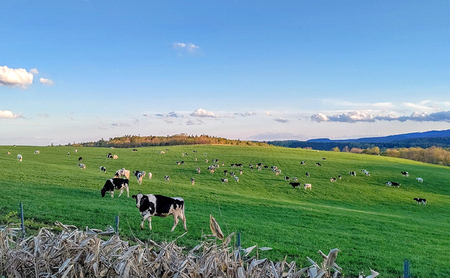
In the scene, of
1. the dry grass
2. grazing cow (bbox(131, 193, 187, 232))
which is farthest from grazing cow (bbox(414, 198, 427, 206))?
the dry grass

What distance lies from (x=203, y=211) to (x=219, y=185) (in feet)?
54.2

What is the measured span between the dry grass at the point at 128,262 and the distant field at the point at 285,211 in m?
0.32

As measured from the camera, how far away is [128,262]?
2244 mm

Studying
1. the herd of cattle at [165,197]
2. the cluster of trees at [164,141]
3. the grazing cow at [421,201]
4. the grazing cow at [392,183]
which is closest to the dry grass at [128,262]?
the herd of cattle at [165,197]

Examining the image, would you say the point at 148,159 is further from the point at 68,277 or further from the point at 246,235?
the point at 68,277

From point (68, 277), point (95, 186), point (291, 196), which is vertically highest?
point (68, 277)

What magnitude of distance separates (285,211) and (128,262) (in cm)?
2422

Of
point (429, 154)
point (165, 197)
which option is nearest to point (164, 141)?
point (429, 154)

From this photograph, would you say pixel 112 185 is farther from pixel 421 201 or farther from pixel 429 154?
pixel 429 154

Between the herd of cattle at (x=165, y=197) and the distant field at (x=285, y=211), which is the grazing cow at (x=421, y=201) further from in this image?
the distant field at (x=285, y=211)

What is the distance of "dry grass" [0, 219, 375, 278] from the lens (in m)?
2.13

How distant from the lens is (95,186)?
29.2 meters

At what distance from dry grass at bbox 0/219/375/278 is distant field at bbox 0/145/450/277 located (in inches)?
12.4

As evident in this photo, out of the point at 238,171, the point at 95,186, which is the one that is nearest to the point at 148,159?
the point at 238,171
